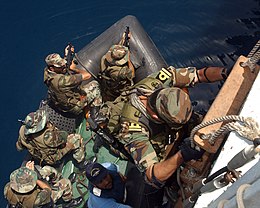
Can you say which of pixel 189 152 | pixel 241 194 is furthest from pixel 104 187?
pixel 241 194

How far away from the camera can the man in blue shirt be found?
339cm

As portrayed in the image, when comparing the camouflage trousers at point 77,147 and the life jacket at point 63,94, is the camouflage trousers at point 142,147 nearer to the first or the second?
the camouflage trousers at point 77,147

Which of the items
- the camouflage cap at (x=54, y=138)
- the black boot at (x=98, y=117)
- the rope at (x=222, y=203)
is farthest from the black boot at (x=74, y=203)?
the rope at (x=222, y=203)

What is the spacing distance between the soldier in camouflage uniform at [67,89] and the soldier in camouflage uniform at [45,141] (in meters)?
0.29

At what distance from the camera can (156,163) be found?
3145mm

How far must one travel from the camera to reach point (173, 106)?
2.86 m

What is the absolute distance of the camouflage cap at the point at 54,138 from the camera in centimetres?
408

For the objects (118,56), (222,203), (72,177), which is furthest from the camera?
(72,177)

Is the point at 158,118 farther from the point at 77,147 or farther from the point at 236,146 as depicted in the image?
the point at 77,147

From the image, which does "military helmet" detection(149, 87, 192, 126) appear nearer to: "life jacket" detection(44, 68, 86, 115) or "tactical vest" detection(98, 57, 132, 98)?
"tactical vest" detection(98, 57, 132, 98)

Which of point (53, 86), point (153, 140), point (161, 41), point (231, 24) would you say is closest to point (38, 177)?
point (53, 86)

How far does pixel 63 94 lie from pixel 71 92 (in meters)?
0.09

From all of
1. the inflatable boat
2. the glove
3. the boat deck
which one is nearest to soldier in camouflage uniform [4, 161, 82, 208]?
the inflatable boat

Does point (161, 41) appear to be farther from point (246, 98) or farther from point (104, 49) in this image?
point (246, 98)
